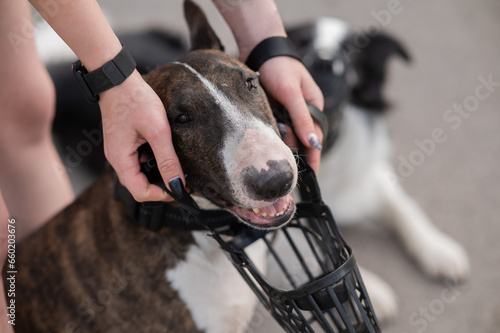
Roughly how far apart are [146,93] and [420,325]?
1543mm

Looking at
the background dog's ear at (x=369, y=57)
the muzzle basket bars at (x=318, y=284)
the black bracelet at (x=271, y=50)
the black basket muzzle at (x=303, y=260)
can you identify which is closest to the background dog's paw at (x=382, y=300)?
the black basket muzzle at (x=303, y=260)

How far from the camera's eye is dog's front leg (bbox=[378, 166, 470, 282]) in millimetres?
2172

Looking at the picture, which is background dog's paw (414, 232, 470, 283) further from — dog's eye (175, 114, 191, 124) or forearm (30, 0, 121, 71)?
forearm (30, 0, 121, 71)

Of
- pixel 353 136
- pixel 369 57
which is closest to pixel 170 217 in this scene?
pixel 353 136

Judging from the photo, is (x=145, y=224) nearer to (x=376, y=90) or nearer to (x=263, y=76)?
(x=263, y=76)

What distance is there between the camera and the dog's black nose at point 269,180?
1.11 m

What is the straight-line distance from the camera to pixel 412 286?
7.19ft

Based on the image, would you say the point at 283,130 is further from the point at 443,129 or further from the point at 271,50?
the point at 443,129

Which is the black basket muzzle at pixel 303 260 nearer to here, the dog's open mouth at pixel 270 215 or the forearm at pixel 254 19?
the dog's open mouth at pixel 270 215

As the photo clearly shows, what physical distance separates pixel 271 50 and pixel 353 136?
101cm

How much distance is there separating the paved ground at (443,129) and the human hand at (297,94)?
30 centimetres

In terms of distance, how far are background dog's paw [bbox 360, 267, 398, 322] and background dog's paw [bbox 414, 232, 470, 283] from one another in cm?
23

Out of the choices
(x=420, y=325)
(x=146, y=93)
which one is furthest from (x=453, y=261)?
(x=146, y=93)

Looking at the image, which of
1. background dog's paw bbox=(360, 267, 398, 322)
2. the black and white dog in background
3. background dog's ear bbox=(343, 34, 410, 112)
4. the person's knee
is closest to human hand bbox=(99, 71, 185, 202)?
the person's knee
